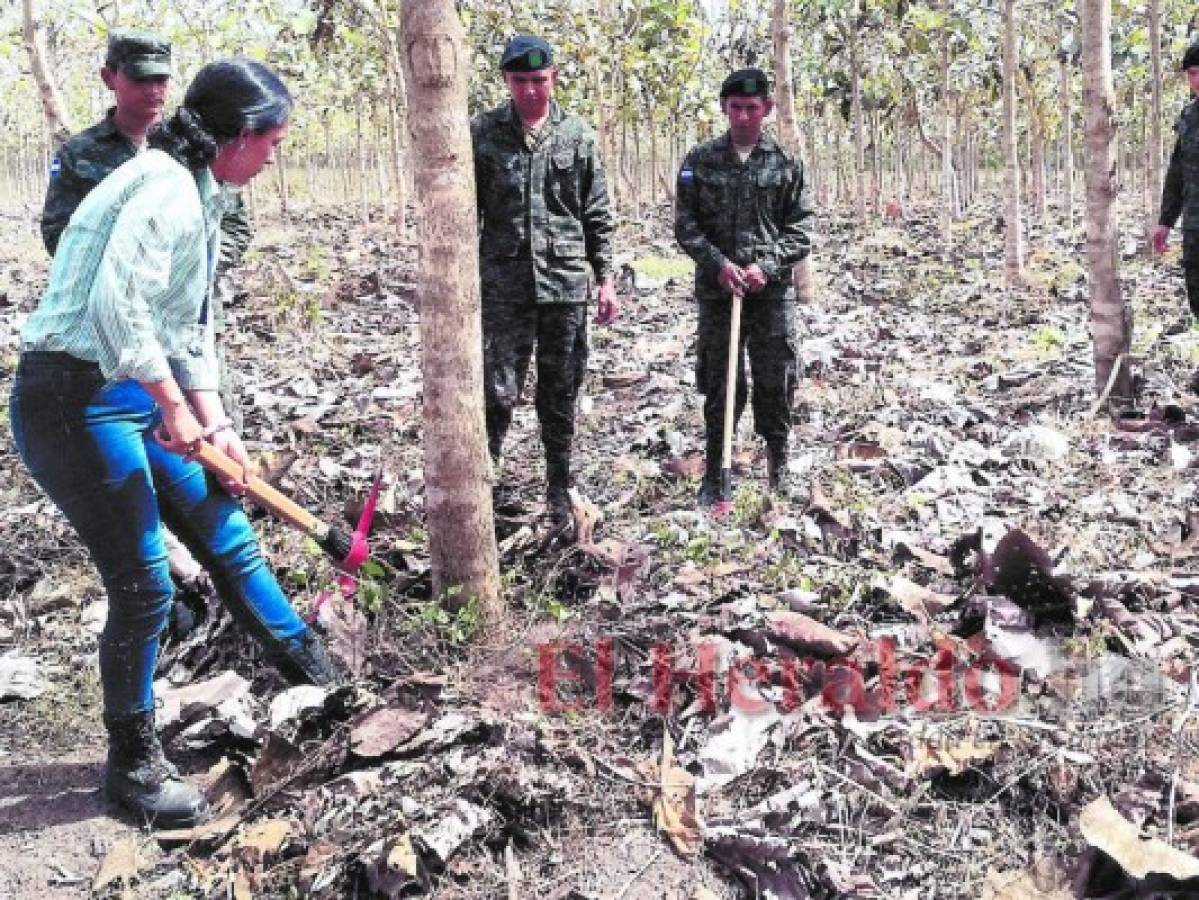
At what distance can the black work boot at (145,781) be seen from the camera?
2660 millimetres

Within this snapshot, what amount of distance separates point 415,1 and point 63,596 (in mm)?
2609

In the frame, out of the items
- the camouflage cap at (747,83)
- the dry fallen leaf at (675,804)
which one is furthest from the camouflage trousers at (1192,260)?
the dry fallen leaf at (675,804)

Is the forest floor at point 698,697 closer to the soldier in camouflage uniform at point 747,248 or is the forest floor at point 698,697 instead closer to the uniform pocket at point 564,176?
the soldier in camouflage uniform at point 747,248

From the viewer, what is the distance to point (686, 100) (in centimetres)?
2203

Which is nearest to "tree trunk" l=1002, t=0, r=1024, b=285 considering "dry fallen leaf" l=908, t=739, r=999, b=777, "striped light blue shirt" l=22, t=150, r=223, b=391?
"dry fallen leaf" l=908, t=739, r=999, b=777

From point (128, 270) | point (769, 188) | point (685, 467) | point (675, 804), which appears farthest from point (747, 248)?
point (128, 270)

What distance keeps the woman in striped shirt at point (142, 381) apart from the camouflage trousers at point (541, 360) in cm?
159

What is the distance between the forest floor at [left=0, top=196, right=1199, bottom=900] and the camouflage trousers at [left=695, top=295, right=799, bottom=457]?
322 mm

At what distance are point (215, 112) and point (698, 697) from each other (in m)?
1.97

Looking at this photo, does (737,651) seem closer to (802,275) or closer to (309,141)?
(802,275)

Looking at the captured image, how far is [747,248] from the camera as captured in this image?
4.69 metres

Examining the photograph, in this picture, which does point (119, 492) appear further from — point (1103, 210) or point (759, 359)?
point (1103, 210)

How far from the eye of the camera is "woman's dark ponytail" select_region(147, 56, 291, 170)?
2.52 metres

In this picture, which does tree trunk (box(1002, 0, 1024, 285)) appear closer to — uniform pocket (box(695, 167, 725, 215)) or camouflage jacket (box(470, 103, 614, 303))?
uniform pocket (box(695, 167, 725, 215))
